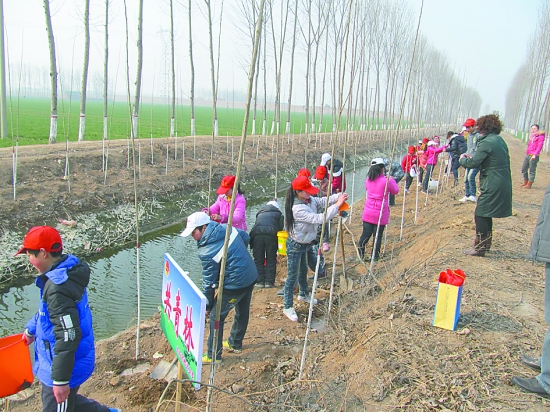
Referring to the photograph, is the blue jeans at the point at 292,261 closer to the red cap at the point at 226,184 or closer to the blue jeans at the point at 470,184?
the red cap at the point at 226,184

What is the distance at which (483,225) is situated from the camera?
4719 millimetres

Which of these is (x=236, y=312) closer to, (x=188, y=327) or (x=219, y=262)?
(x=219, y=262)

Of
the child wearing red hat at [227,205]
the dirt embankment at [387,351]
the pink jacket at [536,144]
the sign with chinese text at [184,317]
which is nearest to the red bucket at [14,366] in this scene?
the dirt embankment at [387,351]

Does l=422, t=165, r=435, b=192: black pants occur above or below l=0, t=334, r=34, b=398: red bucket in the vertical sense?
above

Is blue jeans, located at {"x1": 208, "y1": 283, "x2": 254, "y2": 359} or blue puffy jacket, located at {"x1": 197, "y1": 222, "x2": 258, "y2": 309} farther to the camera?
blue jeans, located at {"x1": 208, "y1": 283, "x2": 254, "y2": 359}

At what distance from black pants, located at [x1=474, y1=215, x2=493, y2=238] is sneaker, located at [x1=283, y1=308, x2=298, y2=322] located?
8.21 ft

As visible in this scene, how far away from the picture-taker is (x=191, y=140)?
17.0m

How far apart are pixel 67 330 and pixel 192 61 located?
18.6 meters

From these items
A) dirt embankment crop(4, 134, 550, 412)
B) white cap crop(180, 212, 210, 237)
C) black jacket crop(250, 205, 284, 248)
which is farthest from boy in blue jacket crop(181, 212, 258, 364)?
black jacket crop(250, 205, 284, 248)

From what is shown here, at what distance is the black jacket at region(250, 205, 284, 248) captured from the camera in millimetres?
5695

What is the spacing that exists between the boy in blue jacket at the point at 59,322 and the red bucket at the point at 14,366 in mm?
374

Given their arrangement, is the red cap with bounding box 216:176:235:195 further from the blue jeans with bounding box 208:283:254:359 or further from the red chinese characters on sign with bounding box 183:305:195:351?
the red chinese characters on sign with bounding box 183:305:195:351

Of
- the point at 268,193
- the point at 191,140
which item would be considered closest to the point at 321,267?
the point at 268,193

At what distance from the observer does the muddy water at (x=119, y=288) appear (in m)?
5.36
